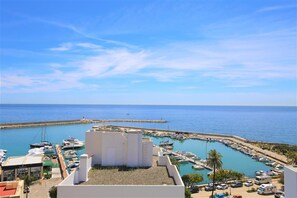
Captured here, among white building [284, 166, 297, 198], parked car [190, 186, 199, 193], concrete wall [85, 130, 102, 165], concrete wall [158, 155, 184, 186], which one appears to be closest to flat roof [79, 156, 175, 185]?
concrete wall [158, 155, 184, 186]

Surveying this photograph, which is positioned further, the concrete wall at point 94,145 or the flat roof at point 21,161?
the flat roof at point 21,161

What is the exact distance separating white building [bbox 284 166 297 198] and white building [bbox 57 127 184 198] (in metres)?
4.70

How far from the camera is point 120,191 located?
1309 centimetres

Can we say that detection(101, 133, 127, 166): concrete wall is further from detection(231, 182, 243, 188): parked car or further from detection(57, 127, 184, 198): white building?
detection(231, 182, 243, 188): parked car

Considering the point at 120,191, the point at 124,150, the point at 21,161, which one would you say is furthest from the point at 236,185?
the point at 21,161

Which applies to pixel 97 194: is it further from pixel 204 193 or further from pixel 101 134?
pixel 204 193

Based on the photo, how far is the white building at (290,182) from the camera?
9555 mm

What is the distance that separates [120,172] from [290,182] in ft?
32.7

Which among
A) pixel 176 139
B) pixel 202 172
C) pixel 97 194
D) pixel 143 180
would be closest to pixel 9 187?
pixel 97 194

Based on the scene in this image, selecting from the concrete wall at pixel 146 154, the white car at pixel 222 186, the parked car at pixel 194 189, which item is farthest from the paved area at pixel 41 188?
the white car at pixel 222 186

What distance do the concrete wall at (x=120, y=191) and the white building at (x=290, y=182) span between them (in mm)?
4693

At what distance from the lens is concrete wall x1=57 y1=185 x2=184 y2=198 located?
13023mm

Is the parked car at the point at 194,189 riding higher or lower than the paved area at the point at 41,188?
higher

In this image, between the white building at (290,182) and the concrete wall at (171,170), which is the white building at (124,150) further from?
the white building at (290,182)
